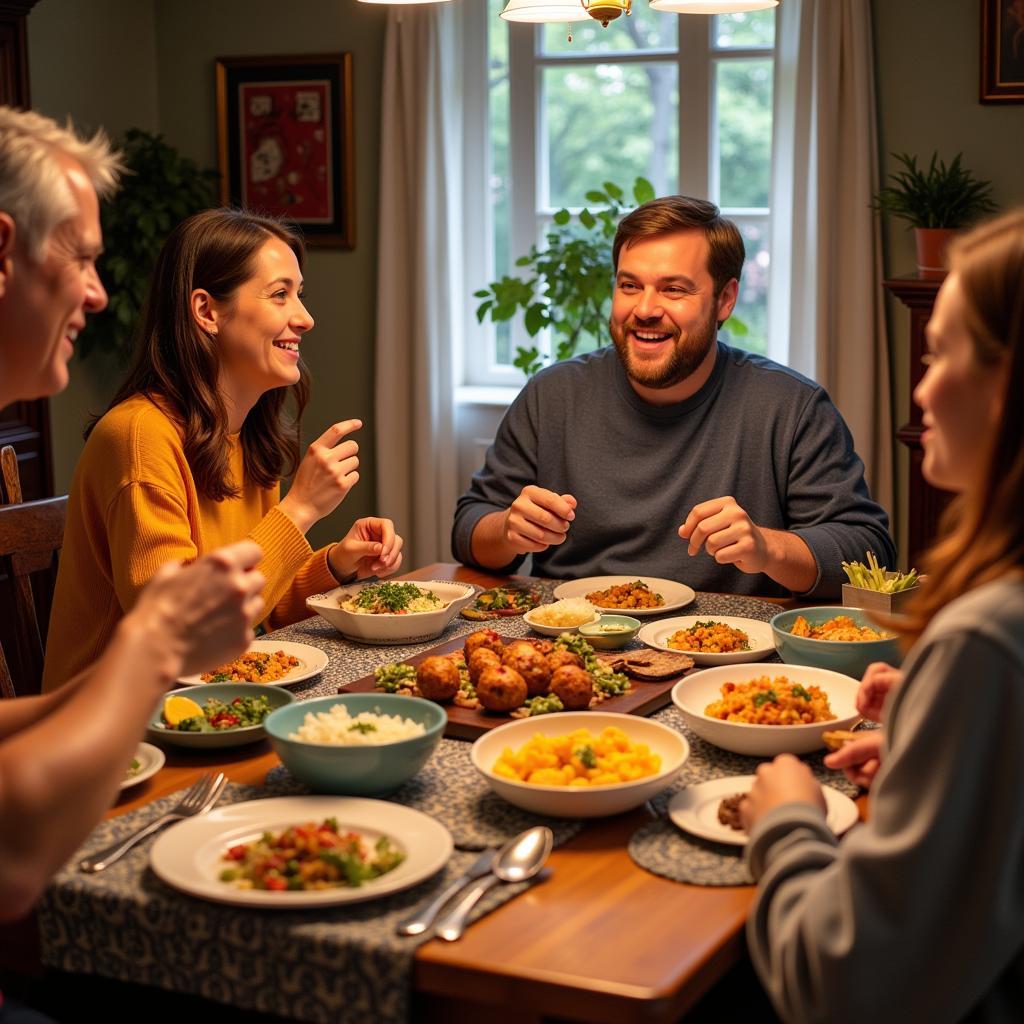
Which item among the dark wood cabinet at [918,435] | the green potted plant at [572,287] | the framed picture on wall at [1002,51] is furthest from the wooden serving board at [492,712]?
the framed picture on wall at [1002,51]

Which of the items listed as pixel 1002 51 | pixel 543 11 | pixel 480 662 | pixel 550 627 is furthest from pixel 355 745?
pixel 1002 51

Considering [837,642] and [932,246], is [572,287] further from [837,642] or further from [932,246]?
[837,642]

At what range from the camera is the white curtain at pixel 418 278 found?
479 centimetres

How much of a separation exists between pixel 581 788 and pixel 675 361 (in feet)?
5.24

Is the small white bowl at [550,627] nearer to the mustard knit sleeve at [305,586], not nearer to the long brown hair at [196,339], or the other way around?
the mustard knit sleeve at [305,586]

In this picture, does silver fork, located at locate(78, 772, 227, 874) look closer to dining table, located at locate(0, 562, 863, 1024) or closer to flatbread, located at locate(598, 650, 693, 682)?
dining table, located at locate(0, 562, 863, 1024)

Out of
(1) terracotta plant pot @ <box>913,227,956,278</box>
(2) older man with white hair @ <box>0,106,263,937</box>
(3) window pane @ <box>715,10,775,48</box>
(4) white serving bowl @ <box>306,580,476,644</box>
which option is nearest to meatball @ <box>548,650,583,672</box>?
(4) white serving bowl @ <box>306,580,476,644</box>

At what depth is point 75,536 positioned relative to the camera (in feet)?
7.66

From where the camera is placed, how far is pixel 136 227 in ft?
15.6

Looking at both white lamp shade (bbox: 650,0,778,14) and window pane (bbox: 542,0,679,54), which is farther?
window pane (bbox: 542,0,679,54)

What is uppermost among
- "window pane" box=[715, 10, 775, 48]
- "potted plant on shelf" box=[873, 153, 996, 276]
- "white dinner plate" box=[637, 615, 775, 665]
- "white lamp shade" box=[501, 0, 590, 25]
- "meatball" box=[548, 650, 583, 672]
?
"window pane" box=[715, 10, 775, 48]

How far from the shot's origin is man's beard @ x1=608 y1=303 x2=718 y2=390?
293 centimetres

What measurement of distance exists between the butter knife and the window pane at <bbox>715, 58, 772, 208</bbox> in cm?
370

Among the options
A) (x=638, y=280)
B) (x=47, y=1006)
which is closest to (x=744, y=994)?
(x=47, y=1006)
